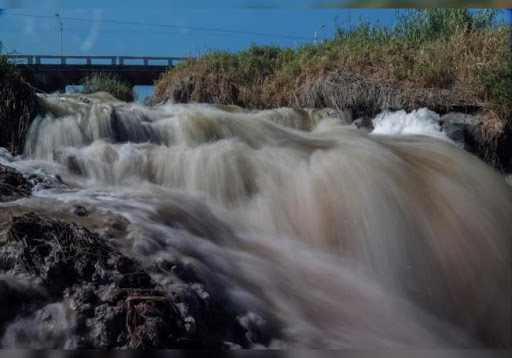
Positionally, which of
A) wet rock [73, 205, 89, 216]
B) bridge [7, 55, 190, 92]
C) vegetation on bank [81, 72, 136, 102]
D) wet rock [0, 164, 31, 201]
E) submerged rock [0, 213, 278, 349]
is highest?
bridge [7, 55, 190, 92]

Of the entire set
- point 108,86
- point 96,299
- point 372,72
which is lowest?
point 96,299

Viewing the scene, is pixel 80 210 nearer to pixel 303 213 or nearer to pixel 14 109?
pixel 303 213

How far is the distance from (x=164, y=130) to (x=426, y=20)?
6.41 ft

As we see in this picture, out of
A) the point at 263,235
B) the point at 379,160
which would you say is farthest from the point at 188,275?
the point at 379,160

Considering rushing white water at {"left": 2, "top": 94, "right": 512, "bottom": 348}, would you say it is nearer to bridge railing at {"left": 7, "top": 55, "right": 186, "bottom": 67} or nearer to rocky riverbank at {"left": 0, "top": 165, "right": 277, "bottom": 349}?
rocky riverbank at {"left": 0, "top": 165, "right": 277, "bottom": 349}

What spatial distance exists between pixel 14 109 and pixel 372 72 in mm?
2467

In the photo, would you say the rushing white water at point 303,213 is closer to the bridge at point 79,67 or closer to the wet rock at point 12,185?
the wet rock at point 12,185

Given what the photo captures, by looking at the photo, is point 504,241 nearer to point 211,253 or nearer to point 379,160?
point 379,160

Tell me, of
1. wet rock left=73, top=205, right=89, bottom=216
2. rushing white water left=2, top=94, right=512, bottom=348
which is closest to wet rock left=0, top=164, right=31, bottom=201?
rushing white water left=2, top=94, right=512, bottom=348

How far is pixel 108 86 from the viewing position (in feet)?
11.7

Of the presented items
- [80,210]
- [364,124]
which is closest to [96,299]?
[80,210]

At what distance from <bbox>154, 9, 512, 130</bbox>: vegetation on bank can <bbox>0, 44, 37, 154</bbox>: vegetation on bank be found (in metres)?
0.78

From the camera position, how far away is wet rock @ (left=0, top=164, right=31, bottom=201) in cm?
274

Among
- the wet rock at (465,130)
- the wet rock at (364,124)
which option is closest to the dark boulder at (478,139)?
the wet rock at (465,130)
